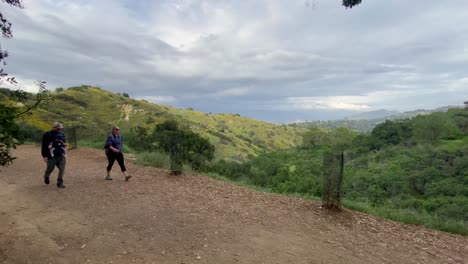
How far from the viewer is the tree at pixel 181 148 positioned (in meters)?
12.6

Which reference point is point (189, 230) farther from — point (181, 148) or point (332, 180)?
point (181, 148)

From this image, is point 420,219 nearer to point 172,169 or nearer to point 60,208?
point 172,169

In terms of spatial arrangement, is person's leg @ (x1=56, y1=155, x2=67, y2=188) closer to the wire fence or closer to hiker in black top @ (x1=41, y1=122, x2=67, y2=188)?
hiker in black top @ (x1=41, y1=122, x2=67, y2=188)

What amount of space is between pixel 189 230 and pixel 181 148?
6.37 metres

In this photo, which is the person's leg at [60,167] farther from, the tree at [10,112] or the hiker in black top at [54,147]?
the tree at [10,112]

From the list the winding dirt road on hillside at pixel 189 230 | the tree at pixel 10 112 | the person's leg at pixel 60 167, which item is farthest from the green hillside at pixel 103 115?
the tree at pixel 10 112

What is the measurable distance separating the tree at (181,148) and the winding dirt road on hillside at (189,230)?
6.97 feet

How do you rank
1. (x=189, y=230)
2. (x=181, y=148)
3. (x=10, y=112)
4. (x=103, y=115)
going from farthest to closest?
(x=103, y=115), (x=181, y=148), (x=189, y=230), (x=10, y=112)

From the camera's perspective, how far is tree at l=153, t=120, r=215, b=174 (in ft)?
41.2

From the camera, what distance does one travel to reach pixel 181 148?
513 inches

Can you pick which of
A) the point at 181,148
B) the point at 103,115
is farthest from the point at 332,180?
the point at 103,115

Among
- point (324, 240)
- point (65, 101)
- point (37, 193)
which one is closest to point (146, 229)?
point (324, 240)

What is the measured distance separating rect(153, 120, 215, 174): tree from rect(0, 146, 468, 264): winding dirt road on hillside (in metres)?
2.12

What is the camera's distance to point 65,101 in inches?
2288
